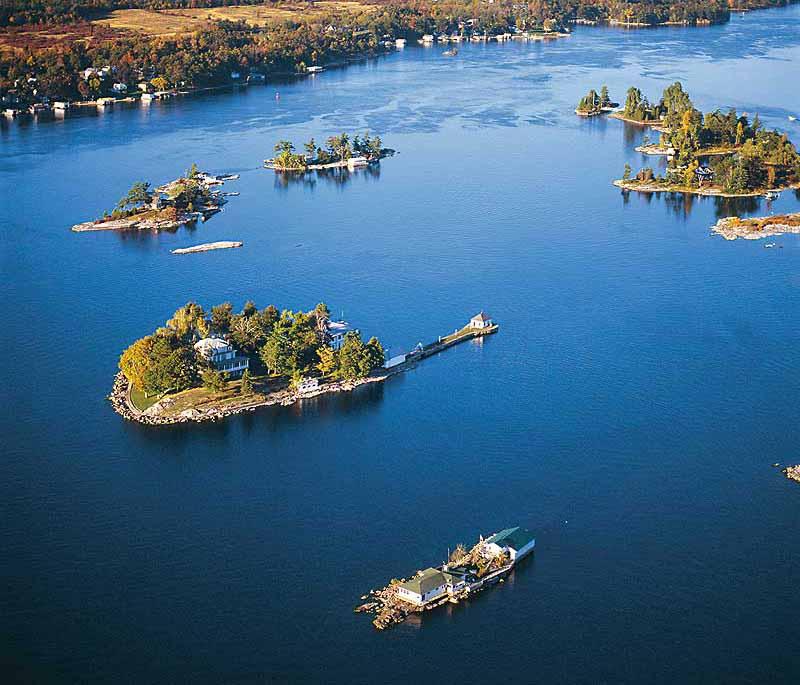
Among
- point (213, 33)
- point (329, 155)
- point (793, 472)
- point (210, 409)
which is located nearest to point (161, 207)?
point (329, 155)

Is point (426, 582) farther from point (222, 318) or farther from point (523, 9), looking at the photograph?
point (523, 9)

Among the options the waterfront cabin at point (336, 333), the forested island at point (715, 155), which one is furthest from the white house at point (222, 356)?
the forested island at point (715, 155)

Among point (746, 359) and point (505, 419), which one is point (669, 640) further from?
point (746, 359)

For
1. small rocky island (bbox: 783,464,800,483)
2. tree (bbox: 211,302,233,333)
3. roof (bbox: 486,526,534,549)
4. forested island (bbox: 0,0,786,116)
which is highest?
forested island (bbox: 0,0,786,116)

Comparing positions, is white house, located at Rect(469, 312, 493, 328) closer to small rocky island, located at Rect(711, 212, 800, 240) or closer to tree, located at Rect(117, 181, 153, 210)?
small rocky island, located at Rect(711, 212, 800, 240)

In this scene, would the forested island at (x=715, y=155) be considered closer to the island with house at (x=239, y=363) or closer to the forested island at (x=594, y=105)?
the forested island at (x=594, y=105)

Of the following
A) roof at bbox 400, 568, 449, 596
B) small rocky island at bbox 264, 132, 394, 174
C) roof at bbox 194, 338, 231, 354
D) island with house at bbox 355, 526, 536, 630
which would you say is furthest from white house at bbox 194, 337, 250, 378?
small rocky island at bbox 264, 132, 394, 174
